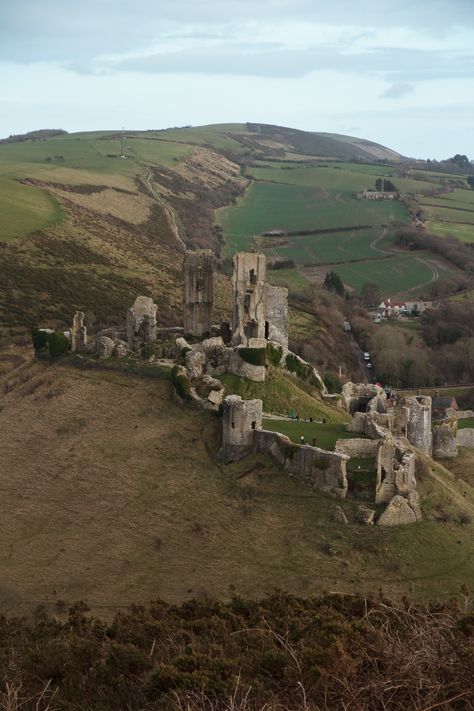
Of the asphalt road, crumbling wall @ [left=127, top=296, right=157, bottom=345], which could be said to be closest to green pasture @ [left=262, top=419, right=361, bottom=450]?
crumbling wall @ [left=127, top=296, right=157, bottom=345]

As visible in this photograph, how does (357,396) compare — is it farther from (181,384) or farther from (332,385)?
(181,384)

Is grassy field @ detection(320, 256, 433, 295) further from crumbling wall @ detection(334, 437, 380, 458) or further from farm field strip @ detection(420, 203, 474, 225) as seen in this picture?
crumbling wall @ detection(334, 437, 380, 458)

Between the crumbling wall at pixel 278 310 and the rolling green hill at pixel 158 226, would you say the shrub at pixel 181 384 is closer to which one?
the crumbling wall at pixel 278 310

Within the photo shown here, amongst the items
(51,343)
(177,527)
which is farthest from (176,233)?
(177,527)

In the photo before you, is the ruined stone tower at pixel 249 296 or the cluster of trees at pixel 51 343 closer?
the ruined stone tower at pixel 249 296

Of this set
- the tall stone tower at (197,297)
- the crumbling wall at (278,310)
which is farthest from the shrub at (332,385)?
the tall stone tower at (197,297)

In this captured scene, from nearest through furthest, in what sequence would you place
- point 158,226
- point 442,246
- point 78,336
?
point 78,336, point 158,226, point 442,246

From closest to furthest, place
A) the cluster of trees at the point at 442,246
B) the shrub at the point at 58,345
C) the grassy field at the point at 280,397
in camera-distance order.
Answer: the grassy field at the point at 280,397
the shrub at the point at 58,345
the cluster of trees at the point at 442,246
